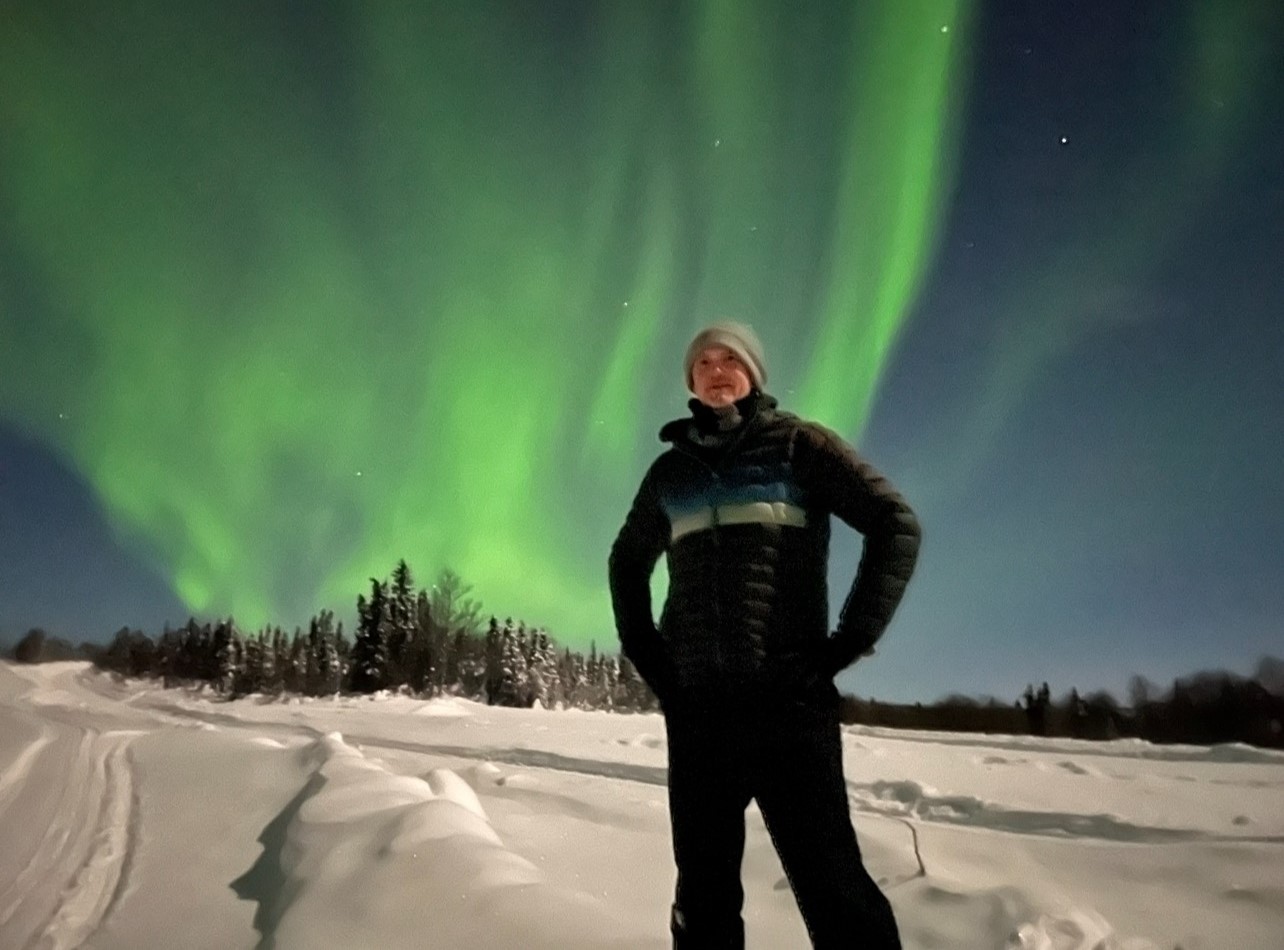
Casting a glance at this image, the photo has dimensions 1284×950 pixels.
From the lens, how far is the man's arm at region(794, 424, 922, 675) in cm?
115

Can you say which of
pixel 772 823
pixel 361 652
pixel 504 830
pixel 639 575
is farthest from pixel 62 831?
pixel 772 823

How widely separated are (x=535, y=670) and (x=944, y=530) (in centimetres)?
109

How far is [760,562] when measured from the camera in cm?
126

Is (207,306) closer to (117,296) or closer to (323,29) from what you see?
(117,296)

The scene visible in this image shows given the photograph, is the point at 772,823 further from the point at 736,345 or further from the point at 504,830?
the point at 504,830

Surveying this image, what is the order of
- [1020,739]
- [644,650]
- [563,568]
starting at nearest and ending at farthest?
[644,650], [1020,739], [563,568]

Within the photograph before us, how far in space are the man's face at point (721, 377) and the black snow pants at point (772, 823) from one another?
0.54m

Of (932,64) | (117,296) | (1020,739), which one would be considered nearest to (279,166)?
(117,296)

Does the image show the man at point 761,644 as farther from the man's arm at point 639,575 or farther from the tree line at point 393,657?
the tree line at point 393,657

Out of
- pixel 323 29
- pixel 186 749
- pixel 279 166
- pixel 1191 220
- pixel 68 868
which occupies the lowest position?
pixel 68 868

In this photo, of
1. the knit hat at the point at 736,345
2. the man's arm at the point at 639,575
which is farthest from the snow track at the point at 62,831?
the knit hat at the point at 736,345

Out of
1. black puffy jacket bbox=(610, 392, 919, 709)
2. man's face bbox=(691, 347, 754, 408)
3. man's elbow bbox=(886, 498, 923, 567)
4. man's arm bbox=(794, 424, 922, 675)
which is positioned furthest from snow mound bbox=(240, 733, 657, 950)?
man's face bbox=(691, 347, 754, 408)

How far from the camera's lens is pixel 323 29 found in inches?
97.8

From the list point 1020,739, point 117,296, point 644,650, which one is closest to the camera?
point 644,650
